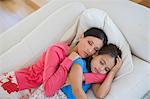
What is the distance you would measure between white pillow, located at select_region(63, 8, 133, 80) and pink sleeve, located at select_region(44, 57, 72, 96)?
0.24 meters

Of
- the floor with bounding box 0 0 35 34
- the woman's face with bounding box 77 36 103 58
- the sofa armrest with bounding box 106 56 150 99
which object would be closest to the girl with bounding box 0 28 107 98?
the woman's face with bounding box 77 36 103 58

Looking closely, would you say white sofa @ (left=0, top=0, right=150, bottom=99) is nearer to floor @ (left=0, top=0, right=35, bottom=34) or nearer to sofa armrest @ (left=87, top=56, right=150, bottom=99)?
sofa armrest @ (left=87, top=56, right=150, bottom=99)

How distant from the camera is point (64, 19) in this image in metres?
1.54

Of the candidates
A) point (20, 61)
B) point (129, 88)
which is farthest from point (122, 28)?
point (20, 61)

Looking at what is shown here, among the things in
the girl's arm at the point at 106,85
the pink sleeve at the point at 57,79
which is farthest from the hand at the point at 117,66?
the pink sleeve at the point at 57,79

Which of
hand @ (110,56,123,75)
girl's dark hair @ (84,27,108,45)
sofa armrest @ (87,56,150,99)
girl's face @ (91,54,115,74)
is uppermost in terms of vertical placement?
girl's dark hair @ (84,27,108,45)

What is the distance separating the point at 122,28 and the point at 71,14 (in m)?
0.33

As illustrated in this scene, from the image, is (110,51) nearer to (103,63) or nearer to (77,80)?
(103,63)

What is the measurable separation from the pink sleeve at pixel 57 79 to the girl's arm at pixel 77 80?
0.03 metres

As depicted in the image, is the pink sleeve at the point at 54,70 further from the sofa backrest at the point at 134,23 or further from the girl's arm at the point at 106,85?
the sofa backrest at the point at 134,23

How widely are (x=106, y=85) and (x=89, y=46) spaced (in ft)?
0.72

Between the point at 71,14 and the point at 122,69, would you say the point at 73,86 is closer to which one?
the point at 122,69

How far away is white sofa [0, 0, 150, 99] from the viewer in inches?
51.3

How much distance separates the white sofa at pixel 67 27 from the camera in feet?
4.27
